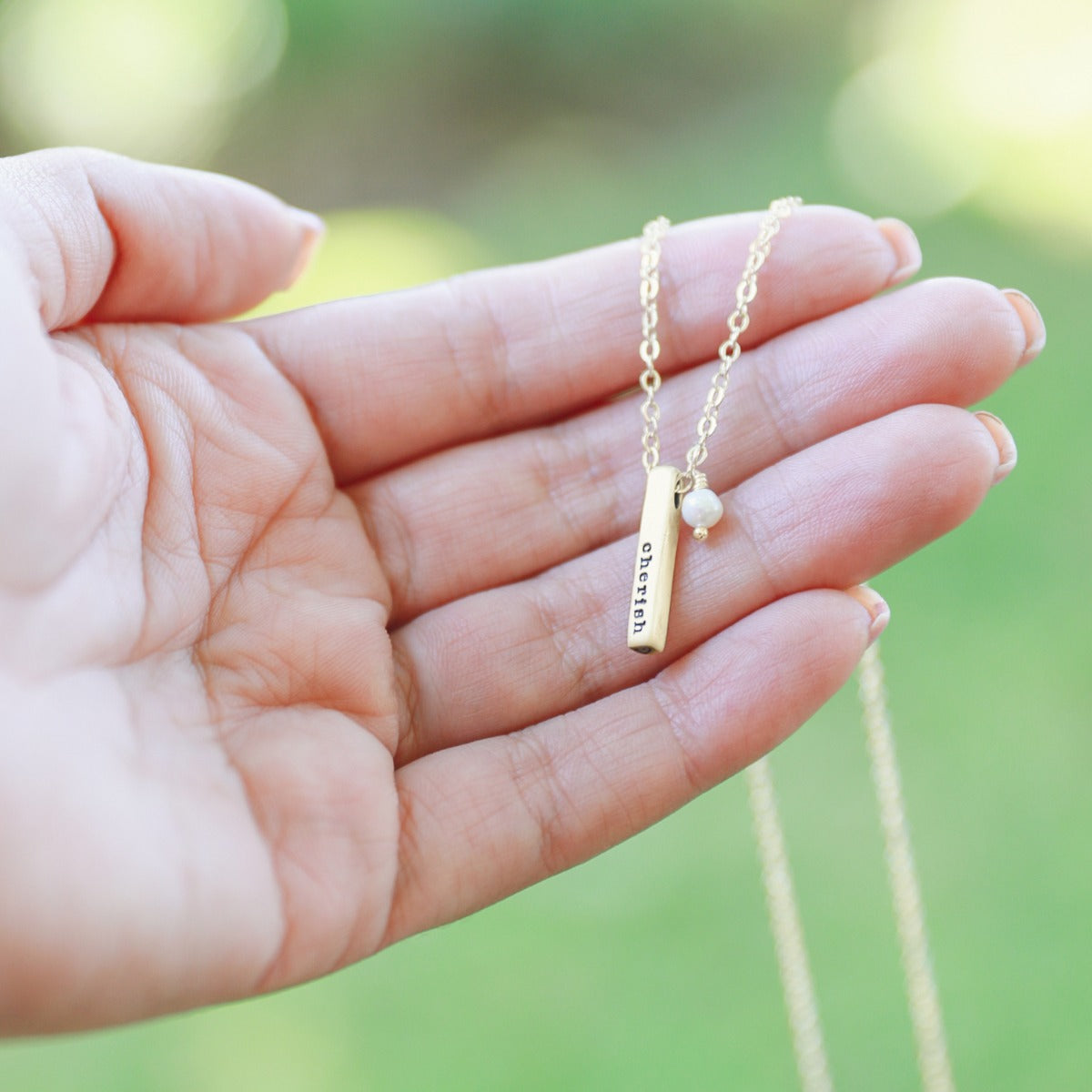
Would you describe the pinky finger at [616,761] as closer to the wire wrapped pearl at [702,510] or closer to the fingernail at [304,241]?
the wire wrapped pearl at [702,510]

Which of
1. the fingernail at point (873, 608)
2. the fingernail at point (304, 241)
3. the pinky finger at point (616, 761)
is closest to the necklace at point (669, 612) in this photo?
the pinky finger at point (616, 761)

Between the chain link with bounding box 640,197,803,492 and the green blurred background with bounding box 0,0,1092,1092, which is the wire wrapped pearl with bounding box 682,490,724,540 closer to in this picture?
the chain link with bounding box 640,197,803,492

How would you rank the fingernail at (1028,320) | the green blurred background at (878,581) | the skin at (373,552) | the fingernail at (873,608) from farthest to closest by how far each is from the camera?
the green blurred background at (878,581)
the fingernail at (1028,320)
the fingernail at (873,608)
the skin at (373,552)

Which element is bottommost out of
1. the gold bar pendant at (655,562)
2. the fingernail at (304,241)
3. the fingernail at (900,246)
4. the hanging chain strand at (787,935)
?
the hanging chain strand at (787,935)

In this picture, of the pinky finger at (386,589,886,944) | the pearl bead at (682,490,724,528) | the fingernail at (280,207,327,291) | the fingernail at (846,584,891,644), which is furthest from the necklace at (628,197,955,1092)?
the fingernail at (280,207,327,291)

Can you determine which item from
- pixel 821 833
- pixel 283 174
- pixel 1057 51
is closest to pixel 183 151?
pixel 283 174

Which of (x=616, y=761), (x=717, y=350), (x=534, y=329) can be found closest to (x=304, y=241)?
(x=534, y=329)

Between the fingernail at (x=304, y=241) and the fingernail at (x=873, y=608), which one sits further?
the fingernail at (x=304, y=241)

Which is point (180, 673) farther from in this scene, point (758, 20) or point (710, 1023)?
point (758, 20)
